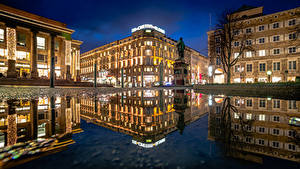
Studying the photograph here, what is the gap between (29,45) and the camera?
30688 mm

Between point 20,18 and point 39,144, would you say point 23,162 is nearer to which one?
point 39,144

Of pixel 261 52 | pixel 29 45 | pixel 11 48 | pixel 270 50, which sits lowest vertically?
pixel 11 48

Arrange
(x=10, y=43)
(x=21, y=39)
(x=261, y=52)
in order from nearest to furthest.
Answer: (x=10, y=43), (x=21, y=39), (x=261, y=52)

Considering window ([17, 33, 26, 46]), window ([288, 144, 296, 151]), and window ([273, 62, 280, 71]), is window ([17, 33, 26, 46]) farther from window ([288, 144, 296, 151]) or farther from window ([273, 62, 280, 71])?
window ([273, 62, 280, 71])

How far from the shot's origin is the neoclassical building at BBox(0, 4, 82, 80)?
79.8 feet

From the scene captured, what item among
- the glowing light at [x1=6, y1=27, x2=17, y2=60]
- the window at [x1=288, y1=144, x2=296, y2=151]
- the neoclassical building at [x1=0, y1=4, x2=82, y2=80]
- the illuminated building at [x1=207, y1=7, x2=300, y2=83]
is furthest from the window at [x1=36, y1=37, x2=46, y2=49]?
the window at [x1=288, y1=144, x2=296, y2=151]

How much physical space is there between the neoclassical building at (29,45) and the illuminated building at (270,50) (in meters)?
32.6

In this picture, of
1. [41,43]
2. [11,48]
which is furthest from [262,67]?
[41,43]

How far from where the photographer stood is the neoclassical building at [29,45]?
24.3 m

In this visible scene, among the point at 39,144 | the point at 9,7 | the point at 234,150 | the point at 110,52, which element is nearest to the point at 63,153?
the point at 39,144

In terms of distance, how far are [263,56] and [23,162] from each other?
40.4m

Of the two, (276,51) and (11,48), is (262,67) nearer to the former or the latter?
(276,51)

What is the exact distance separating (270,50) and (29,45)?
171ft

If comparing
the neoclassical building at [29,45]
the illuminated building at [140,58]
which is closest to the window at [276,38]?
the illuminated building at [140,58]
